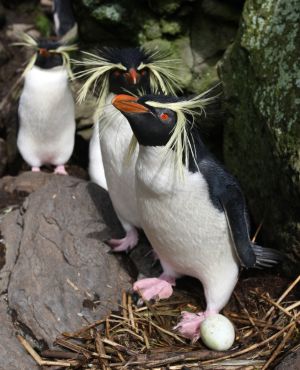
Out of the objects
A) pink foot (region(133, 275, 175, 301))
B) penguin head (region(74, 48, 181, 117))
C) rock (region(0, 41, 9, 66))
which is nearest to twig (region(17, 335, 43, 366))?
pink foot (region(133, 275, 175, 301))

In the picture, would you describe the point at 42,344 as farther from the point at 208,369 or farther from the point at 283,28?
the point at 283,28

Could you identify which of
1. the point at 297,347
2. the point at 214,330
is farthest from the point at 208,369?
the point at 297,347

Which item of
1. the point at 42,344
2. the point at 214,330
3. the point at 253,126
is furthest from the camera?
the point at 253,126

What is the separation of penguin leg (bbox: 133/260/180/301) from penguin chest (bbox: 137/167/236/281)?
23 centimetres

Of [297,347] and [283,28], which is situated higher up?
[283,28]

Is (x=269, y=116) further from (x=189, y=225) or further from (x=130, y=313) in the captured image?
(x=130, y=313)

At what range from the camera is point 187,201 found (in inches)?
106

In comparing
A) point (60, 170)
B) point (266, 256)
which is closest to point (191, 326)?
point (266, 256)

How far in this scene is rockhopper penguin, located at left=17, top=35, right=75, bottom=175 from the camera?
4.55m

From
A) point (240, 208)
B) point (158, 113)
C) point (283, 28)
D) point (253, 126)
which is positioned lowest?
point (240, 208)

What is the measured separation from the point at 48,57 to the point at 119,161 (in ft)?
→ 5.59

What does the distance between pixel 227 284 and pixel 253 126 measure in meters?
0.87

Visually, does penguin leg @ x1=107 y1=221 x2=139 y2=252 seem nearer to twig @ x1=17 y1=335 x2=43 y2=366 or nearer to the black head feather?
twig @ x1=17 y1=335 x2=43 y2=366

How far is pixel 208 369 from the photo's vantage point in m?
2.66
